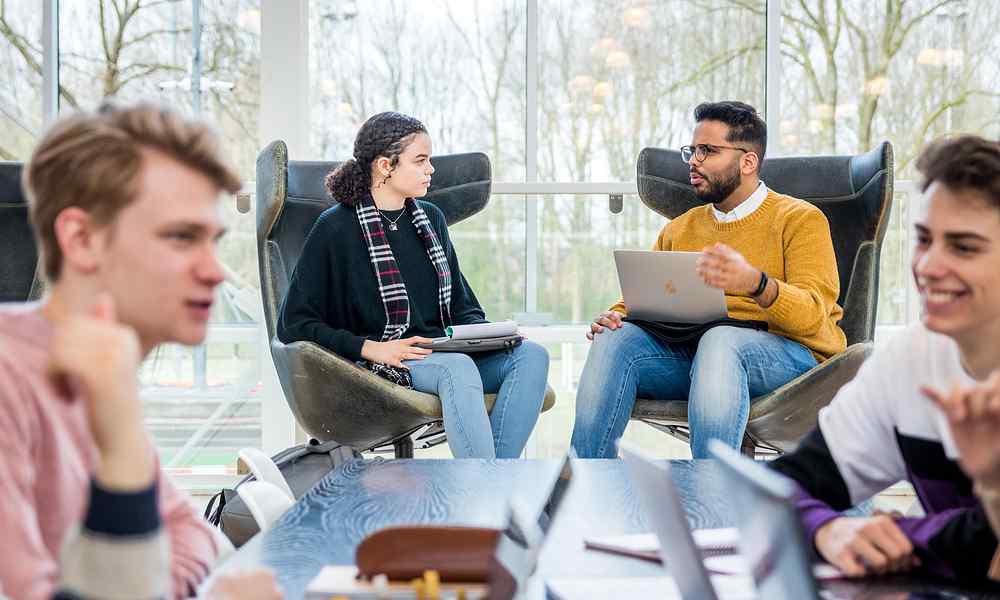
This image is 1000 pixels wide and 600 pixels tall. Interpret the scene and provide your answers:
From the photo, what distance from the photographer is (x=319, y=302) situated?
2955 millimetres

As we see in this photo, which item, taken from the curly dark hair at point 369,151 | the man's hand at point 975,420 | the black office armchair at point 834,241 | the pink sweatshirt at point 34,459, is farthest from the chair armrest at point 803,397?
the pink sweatshirt at point 34,459

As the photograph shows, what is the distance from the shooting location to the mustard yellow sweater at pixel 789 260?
2.70 metres

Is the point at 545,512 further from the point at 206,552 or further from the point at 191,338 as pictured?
the point at 191,338

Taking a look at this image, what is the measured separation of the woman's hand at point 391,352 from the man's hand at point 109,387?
81.4 inches

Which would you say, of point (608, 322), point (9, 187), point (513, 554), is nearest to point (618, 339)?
point (608, 322)

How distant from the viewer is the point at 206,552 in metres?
1.09

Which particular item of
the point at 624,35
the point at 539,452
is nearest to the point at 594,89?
the point at 624,35

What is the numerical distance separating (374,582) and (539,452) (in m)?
2.84

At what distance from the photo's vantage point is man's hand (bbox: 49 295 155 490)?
27.5 inches

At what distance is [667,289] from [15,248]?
1809mm

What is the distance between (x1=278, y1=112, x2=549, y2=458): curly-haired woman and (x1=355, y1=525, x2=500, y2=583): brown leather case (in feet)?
5.18

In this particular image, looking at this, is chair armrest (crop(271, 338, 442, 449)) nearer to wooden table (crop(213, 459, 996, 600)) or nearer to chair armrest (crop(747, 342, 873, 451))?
wooden table (crop(213, 459, 996, 600))

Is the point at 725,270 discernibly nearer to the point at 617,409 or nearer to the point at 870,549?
the point at 617,409

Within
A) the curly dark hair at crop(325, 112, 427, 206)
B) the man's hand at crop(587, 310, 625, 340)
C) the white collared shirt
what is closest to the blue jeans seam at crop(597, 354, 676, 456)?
the man's hand at crop(587, 310, 625, 340)
